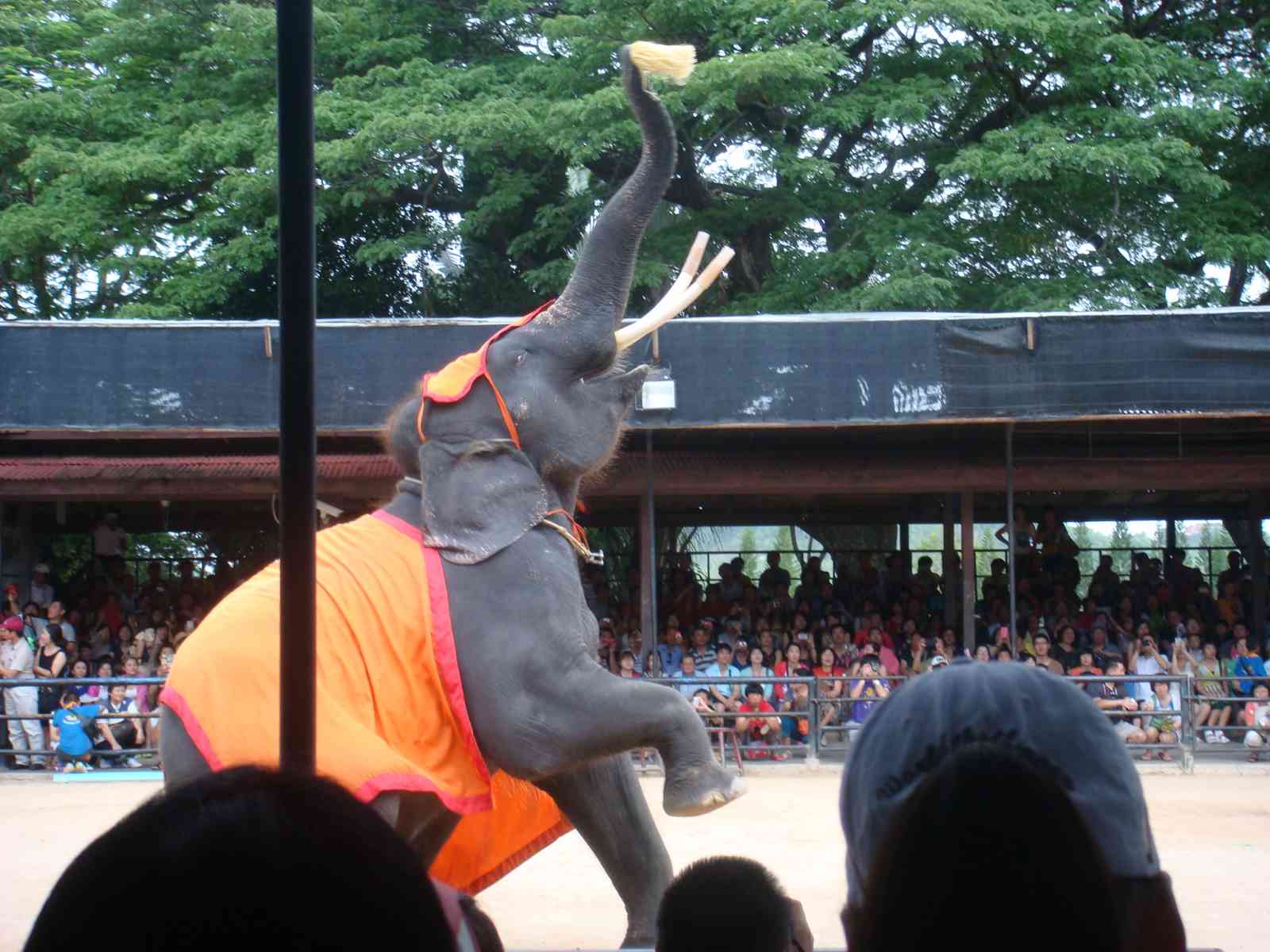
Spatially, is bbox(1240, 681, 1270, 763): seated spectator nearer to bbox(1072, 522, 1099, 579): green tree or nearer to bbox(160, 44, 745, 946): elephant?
bbox(1072, 522, 1099, 579): green tree

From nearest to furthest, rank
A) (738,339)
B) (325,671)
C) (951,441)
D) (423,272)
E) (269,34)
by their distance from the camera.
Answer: (325,671) → (738,339) → (951,441) → (269,34) → (423,272)

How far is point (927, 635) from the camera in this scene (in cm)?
1253

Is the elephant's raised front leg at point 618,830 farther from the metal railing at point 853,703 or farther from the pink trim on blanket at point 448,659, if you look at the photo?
the metal railing at point 853,703

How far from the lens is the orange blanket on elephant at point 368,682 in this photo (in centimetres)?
282

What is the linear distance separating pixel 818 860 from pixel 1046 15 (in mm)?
12089

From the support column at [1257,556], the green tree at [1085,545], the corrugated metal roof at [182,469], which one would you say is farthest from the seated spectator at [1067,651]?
the corrugated metal roof at [182,469]

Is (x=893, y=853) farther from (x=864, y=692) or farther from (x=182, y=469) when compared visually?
(x=182, y=469)

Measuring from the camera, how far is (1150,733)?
1025cm

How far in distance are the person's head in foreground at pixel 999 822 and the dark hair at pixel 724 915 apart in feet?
2.00

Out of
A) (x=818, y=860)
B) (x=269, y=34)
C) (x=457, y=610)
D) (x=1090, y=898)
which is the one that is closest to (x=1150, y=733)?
(x=818, y=860)

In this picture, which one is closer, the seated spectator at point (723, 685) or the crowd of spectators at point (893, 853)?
the crowd of spectators at point (893, 853)

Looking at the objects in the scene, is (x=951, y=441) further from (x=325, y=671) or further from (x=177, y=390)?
(x=325, y=671)

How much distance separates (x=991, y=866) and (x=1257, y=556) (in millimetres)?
13558

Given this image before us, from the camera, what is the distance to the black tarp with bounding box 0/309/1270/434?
9977 mm
